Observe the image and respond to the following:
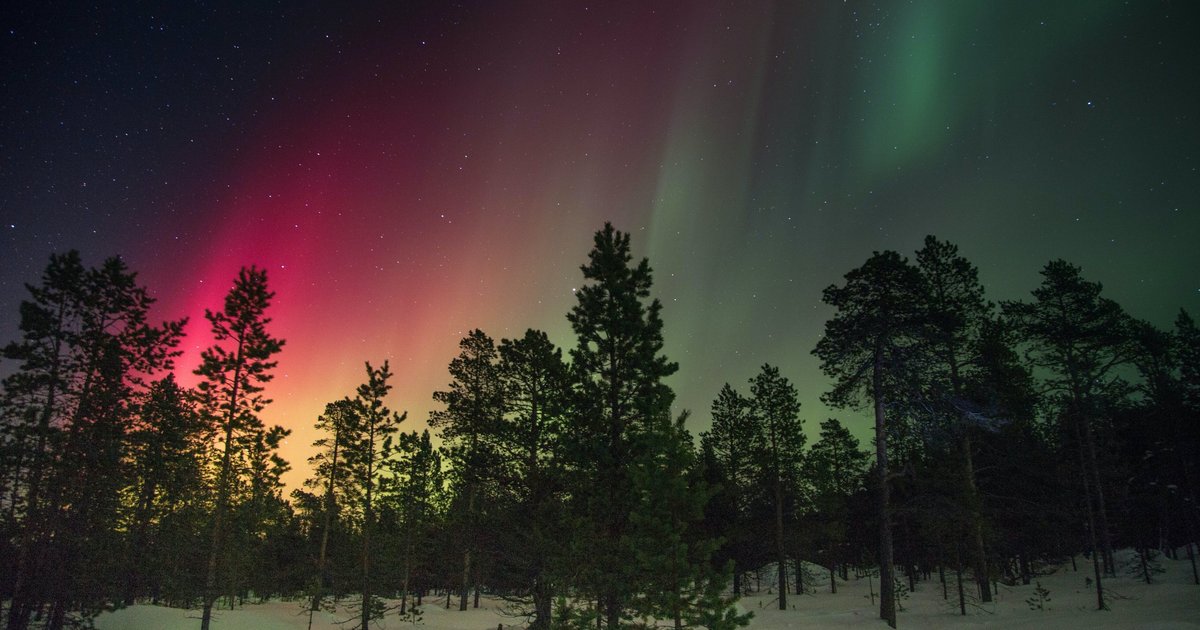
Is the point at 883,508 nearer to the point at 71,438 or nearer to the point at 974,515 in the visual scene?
the point at 974,515

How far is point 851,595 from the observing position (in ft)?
155

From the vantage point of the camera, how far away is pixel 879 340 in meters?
24.8

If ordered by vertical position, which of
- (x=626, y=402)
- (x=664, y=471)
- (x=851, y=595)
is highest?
(x=626, y=402)

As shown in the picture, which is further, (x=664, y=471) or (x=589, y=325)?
(x=589, y=325)

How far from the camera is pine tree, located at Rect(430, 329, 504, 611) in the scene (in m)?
28.3

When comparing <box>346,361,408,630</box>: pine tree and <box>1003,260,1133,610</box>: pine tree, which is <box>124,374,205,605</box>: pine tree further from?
<box>1003,260,1133,610</box>: pine tree

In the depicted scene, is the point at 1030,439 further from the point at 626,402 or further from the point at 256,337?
→ the point at 256,337

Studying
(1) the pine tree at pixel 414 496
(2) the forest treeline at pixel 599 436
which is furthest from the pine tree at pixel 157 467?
(1) the pine tree at pixel 414 496

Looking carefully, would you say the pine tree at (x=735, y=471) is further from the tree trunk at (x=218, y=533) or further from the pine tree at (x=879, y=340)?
the tree trunk at (x=218, y=533)

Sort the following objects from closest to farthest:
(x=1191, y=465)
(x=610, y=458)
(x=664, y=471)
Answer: (x=664, y=471), (x=610, y=458), (x=1191, y=465)

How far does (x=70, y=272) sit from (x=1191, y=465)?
61.3m

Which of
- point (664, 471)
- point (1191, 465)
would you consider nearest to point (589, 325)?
point (664, 471)

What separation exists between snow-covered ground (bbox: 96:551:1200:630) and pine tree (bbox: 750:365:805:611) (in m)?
7.46

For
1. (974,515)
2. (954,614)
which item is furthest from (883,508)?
(954,614)
